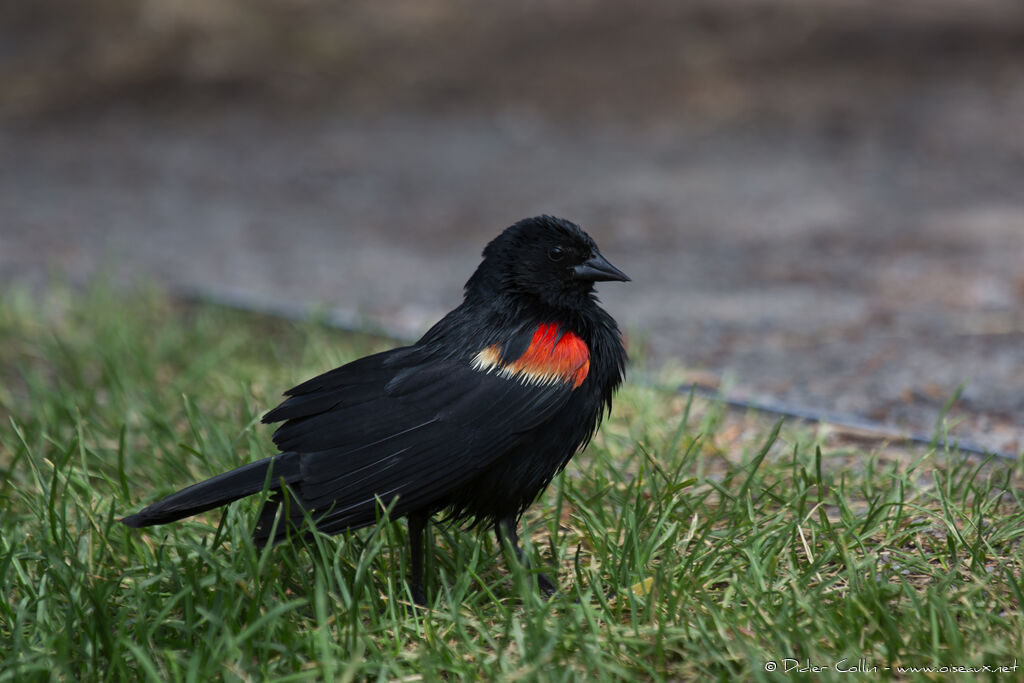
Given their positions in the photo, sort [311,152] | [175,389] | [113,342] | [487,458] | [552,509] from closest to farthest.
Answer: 1. [487,458]
2. [552,509]
3. [175,389]
4. [113,342]
5. [311,152]

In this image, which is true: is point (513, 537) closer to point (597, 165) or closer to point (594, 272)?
point (594, 272)

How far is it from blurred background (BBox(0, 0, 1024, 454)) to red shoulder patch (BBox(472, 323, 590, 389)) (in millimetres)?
1938

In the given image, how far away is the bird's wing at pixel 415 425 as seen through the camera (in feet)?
9.19

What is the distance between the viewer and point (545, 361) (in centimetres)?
291

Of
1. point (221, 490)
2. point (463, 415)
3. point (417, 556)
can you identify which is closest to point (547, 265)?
point (463, 415)

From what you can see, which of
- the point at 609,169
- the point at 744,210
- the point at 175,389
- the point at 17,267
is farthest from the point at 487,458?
the point at 609,169

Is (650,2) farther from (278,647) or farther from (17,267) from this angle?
(278,647)

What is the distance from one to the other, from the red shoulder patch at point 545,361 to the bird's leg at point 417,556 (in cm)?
44

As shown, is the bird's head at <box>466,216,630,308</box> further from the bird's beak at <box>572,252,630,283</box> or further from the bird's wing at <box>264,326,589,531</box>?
the bird's wing at <box>264,326,589,531</box>

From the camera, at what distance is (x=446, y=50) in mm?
12945

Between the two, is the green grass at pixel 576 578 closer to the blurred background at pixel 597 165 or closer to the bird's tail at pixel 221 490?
the bird's tail at pixel 221 490

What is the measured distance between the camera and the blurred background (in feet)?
19.9

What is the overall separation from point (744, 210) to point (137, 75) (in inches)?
278

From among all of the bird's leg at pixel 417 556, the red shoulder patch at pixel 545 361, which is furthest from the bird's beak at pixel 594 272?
the bird's leg at pixel 417 556
